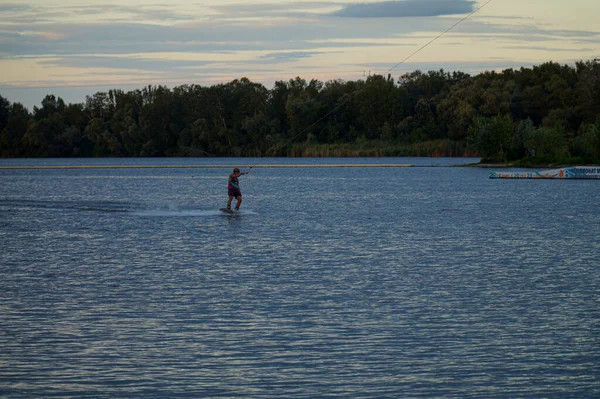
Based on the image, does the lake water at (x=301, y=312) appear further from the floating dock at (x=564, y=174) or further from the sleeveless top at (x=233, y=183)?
the floating dock at (x=564, y=174)

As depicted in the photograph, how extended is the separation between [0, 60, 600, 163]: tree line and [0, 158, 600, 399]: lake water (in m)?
76.6

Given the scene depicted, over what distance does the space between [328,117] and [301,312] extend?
149923 millimetres

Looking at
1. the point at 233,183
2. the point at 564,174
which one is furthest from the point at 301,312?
the point at 564,174

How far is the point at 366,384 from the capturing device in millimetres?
10398

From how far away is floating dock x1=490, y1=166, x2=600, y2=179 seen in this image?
7656cm

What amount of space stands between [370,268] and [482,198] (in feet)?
102

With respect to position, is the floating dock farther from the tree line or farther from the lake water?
the lake water

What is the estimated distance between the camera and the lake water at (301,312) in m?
10.6

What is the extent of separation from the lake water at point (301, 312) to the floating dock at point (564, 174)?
49.2 m

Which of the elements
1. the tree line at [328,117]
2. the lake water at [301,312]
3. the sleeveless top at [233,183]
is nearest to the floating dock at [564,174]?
the tree line at [328,117]

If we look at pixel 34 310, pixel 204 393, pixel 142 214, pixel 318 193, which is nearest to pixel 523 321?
pixel 204 393

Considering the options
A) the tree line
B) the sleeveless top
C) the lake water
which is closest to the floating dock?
the tree line

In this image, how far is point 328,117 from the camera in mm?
163375

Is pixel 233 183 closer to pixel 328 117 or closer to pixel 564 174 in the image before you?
pixel 564 174
